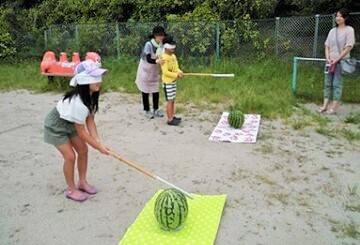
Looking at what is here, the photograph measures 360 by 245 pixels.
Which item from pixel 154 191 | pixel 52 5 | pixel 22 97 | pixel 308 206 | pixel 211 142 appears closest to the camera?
pixel 308 206

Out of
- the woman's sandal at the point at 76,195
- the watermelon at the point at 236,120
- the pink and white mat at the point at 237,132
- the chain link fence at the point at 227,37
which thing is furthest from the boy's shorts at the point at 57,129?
the chain link fence at the point at 227,37

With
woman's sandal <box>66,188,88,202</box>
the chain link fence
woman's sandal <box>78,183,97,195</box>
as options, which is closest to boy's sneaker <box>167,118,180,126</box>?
woman's sandal <box>78,183,97,195</box>

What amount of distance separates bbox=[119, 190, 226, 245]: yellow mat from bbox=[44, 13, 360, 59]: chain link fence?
23.0 feet

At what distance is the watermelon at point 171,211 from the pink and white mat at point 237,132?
204cm

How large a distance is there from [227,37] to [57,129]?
24.0 ft

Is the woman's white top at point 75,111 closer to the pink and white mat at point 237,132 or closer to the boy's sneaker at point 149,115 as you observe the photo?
the pink and white mat at point 237,132

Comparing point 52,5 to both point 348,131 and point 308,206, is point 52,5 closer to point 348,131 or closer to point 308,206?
point 348,131

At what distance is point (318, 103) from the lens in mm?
6414

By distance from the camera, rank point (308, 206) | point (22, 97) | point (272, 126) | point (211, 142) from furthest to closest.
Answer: point (22, 97), point (272, 126), point (211, 142), point (308, 206)

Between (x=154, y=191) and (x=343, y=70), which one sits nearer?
(x=154, y=191)

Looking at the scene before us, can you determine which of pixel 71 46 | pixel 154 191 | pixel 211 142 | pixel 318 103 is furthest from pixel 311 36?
pixel 154 191

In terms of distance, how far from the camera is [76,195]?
11.0ft

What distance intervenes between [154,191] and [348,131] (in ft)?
9.62

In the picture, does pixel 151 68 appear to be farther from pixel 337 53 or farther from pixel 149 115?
pixel 337 53
